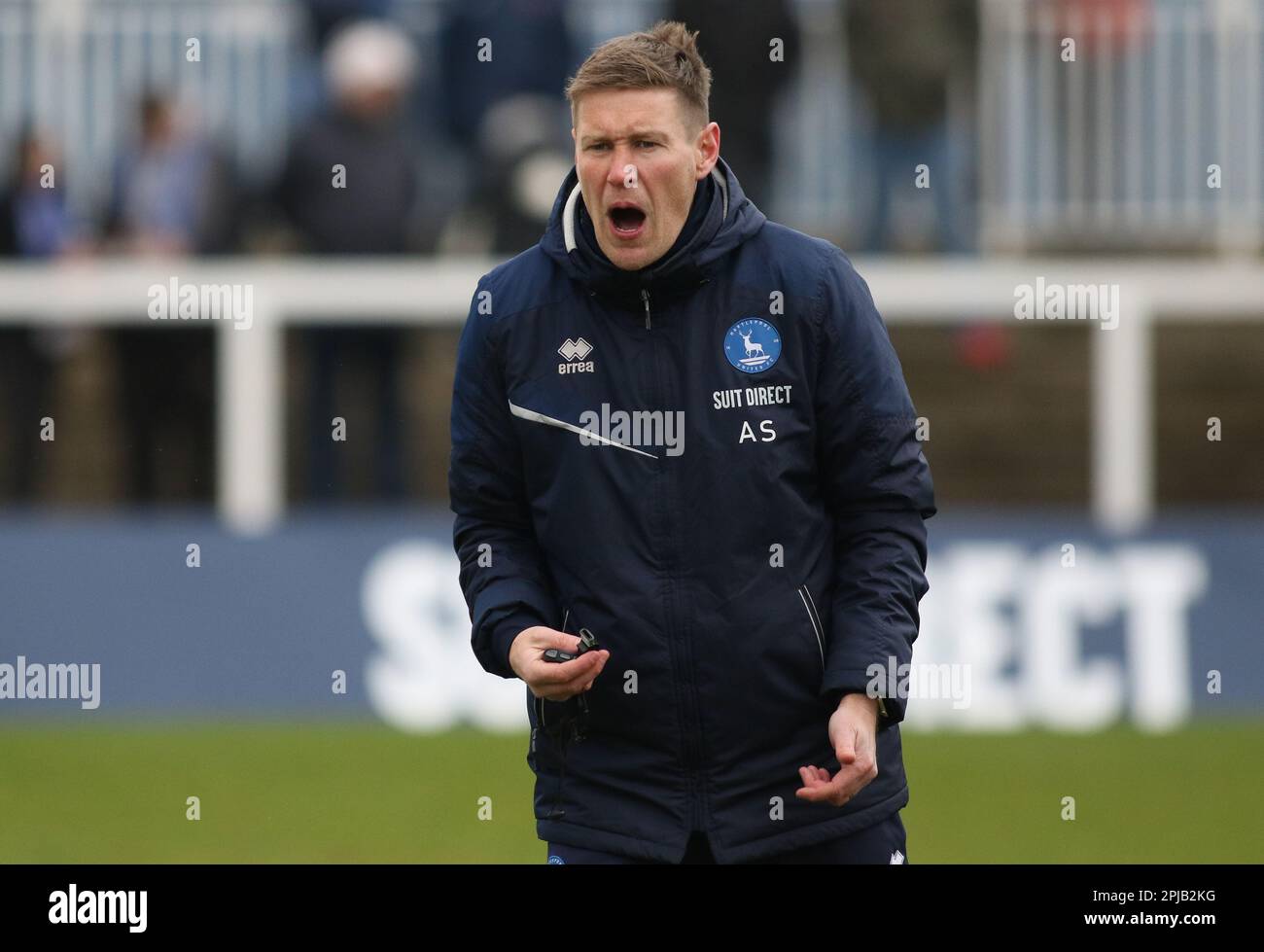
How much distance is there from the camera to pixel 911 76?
13.8 m

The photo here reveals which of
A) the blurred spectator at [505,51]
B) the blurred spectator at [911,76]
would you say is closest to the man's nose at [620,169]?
the blurred spectator at [505,51]

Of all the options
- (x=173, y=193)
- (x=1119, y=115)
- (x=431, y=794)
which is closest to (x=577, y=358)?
(x=431, y=794)

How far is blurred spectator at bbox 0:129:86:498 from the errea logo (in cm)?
965

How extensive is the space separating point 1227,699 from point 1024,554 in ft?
4.38

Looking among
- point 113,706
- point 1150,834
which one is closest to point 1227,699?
point 1150,834

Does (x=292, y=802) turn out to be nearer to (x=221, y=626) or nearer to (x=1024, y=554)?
(x=221, y=626)

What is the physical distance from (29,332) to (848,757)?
35.7ft

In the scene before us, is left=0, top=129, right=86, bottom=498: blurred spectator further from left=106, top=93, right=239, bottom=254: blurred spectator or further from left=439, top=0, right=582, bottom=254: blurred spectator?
left=439, top=0, right=582, bottom=254: blurred spectator

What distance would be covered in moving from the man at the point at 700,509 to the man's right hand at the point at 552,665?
0.01 metres

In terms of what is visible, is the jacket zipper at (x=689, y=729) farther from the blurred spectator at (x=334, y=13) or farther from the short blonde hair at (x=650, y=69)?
the blurred spectator at (x=334, y=13)

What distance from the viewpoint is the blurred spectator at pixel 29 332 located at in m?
13.9

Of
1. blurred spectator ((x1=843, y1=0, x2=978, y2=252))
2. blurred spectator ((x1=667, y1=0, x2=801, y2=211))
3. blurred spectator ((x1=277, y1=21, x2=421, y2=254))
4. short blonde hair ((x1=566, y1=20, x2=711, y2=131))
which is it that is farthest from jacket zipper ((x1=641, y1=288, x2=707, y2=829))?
blurred spectator ((x1=843, y1=0, x2=978, y2=252))

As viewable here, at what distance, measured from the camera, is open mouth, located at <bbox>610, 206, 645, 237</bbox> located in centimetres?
469

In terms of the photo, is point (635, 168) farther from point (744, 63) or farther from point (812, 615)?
point (744, 63)
